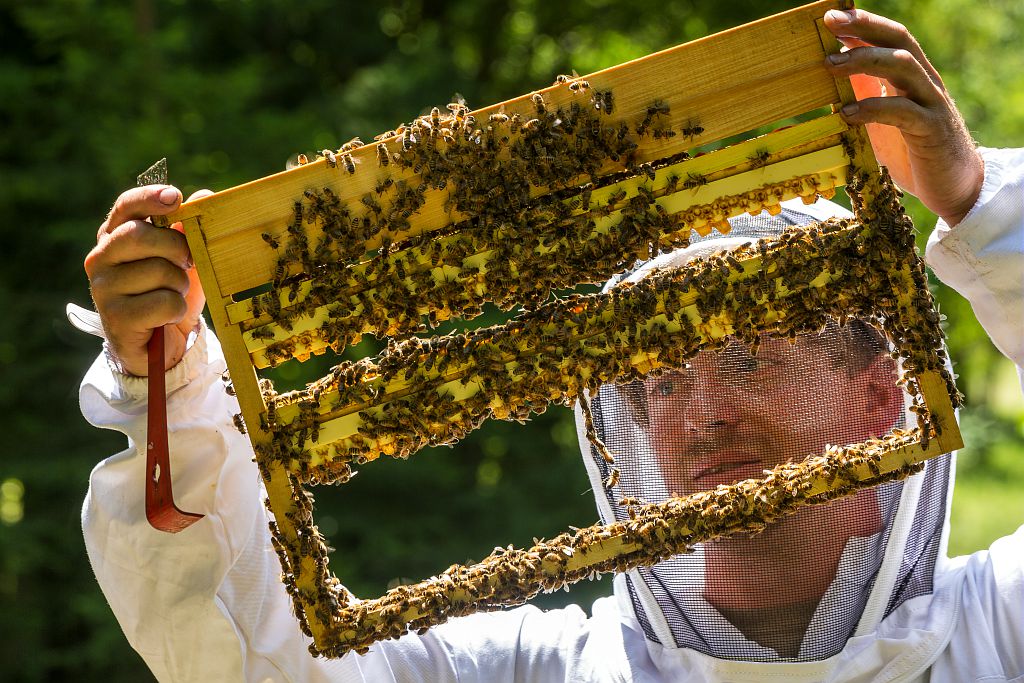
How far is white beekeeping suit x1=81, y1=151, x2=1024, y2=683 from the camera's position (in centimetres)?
209

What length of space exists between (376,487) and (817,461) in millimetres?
5769

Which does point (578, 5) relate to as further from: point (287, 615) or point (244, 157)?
point (287, 615)

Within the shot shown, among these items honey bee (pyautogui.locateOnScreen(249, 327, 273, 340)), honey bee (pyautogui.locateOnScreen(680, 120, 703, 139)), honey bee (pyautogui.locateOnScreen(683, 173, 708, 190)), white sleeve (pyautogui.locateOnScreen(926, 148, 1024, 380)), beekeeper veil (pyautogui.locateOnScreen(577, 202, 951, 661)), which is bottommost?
beekeeper veil (pyautogui.locateOnScreen(577, 202, 951, 661))

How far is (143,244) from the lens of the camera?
1799mm

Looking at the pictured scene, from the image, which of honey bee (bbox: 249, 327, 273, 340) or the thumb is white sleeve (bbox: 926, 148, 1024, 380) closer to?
the thumb

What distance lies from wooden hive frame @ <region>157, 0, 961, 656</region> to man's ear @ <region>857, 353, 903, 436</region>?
1.31ft

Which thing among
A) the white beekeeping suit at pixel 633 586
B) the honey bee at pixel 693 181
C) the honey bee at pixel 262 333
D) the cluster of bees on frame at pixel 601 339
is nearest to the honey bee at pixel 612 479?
the white beekeeping suit at pixel 633 586

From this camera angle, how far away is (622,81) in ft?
5.56

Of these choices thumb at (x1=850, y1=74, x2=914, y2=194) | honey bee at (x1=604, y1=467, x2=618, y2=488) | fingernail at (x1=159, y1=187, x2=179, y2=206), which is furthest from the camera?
honey bee at (x1=604, y1=467, x2=618, y2=488)

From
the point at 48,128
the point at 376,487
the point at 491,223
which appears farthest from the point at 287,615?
the point at 48,128

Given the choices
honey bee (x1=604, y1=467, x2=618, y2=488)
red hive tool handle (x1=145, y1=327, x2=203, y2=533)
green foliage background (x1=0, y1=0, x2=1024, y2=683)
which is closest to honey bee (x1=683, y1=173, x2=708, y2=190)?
honey bee (x1=604, y1=467, x2=618, y2=488)

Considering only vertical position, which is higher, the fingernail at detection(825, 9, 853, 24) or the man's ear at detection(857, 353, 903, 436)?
the fingernail at detection(825, 9, 853, 24)

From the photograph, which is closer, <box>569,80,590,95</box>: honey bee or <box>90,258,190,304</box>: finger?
<box>569,80,590,95</box>: honey bee

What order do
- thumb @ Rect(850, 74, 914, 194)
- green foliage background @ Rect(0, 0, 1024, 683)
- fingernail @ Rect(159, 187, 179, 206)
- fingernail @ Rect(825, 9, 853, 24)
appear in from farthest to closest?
green foliage background @ Rect(0, 0, 1024, 683) < thumb @ Rect(850, 74, 914, 194) < fingernail @ Rect(159, 187, 179, 206) < fingernail @ Rect(825, 9, 853, 24)
